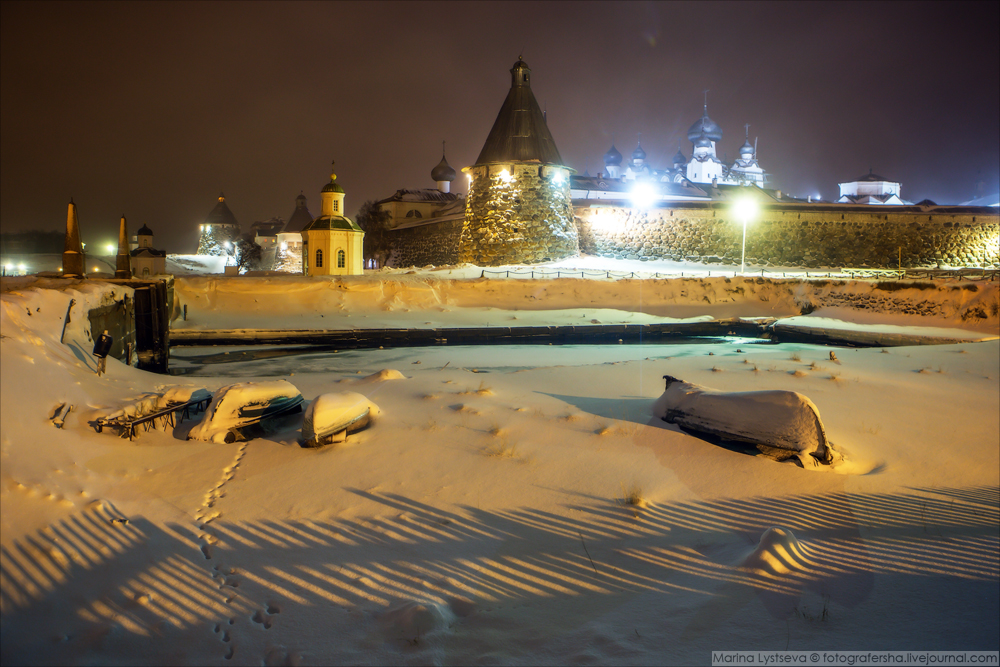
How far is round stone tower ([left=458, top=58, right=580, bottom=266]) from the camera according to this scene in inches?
1068

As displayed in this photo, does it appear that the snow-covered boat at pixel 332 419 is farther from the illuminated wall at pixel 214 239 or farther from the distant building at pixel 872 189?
the distant building at pixel 872 189

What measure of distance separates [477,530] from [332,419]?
1843mm

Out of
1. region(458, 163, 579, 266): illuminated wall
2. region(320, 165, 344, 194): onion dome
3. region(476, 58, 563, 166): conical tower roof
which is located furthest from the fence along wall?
region(320, 165, 344, 194): onion dome

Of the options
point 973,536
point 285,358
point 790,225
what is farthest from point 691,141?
point 973,536

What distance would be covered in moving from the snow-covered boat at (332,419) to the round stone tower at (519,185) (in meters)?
22.3

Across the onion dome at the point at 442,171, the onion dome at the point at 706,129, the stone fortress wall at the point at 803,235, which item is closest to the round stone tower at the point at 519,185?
the stone fortress wall at the point at 803,235

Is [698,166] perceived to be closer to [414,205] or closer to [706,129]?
[706,129]

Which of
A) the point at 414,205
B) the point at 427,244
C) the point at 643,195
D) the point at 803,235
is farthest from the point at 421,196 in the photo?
the point at 803,235

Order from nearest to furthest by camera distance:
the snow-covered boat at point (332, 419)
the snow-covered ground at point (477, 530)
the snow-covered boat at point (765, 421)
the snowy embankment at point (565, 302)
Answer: the snow-covered ground at point (477, 530)
the snow-covered boat at point (765, 421)
the snow-covered boat at point (332, 419)
the snowy embankment at point (565, 302)

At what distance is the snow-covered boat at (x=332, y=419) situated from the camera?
505 centimetres

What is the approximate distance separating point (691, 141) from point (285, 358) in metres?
68.9

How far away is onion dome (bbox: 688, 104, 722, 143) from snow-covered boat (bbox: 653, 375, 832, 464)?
71.8m

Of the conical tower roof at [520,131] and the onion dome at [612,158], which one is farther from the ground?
the onion dome at [612,158]

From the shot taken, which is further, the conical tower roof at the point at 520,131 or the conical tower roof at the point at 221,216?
the conical tower roof at the point at 221,216
